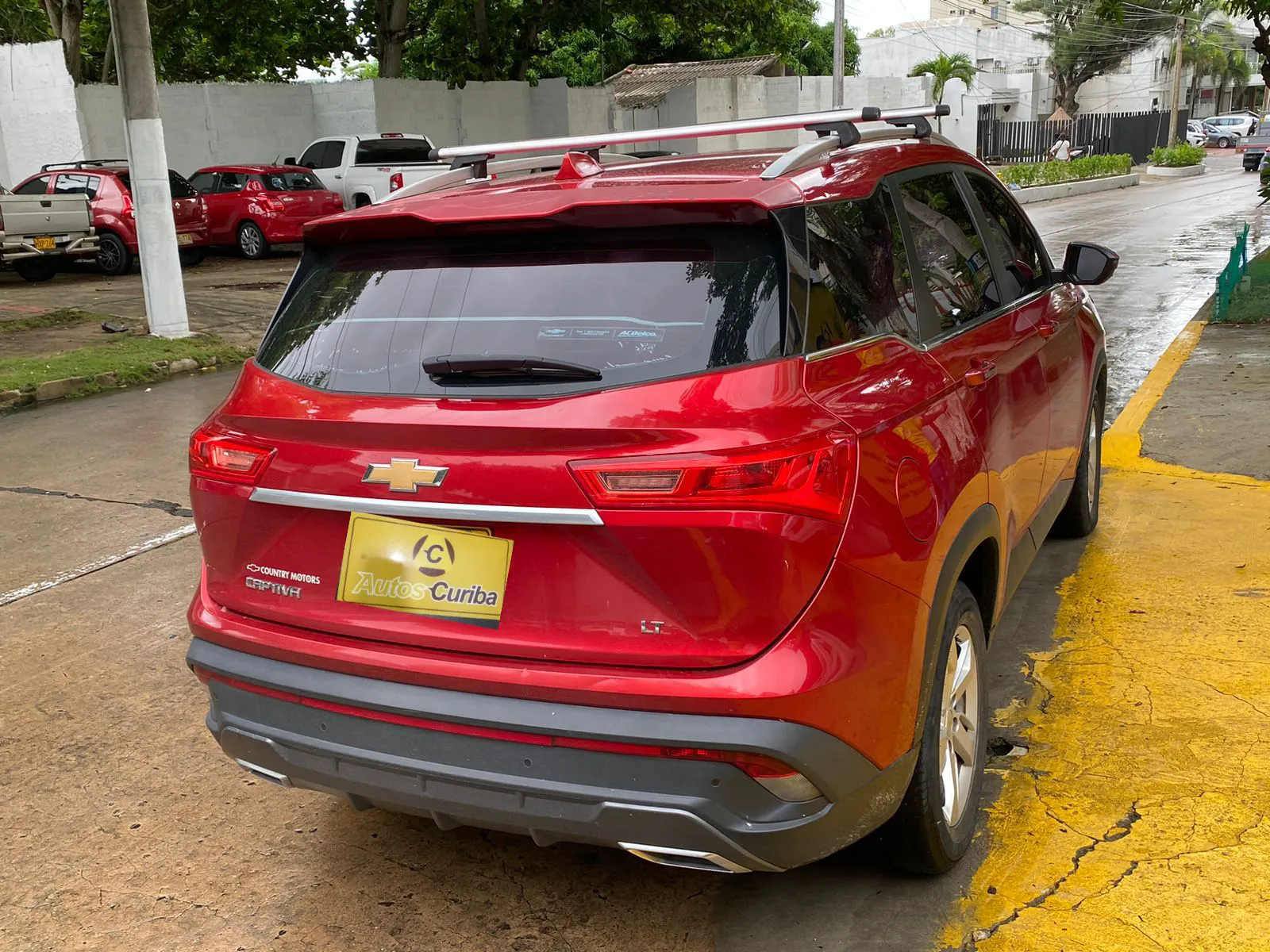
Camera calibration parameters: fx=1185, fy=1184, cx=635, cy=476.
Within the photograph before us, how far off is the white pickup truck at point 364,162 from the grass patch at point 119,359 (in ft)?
32.7

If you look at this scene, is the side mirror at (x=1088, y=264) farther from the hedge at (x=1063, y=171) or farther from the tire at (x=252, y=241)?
the hedge at (x=1063, y=171)

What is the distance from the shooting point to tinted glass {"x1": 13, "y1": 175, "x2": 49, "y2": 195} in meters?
18.5

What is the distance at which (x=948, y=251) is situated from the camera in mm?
3508

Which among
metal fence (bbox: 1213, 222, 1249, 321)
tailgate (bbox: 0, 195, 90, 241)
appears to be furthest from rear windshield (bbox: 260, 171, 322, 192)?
metal fence (bbox: 1213, 222, 1249, 321)

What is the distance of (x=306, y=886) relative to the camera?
3098 millimetres

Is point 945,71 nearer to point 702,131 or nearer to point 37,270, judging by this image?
point 37,270

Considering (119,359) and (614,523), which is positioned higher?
(614,523)

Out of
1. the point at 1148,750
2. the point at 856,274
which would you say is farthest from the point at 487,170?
the point at 1148,750

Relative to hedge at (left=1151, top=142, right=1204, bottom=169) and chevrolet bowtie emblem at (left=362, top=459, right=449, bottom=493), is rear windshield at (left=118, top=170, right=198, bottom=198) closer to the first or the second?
chevrolet bowtie emblem at (left=362, top=459, right=449, bottom=493)

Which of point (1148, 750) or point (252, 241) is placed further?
point (252, 241)

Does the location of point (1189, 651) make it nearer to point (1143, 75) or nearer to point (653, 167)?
point (653, 167)

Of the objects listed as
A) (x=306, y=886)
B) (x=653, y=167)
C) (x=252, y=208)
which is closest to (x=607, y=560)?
(x=653, y=167)

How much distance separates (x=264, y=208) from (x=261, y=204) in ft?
0.25

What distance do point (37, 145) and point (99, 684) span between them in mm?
21931
